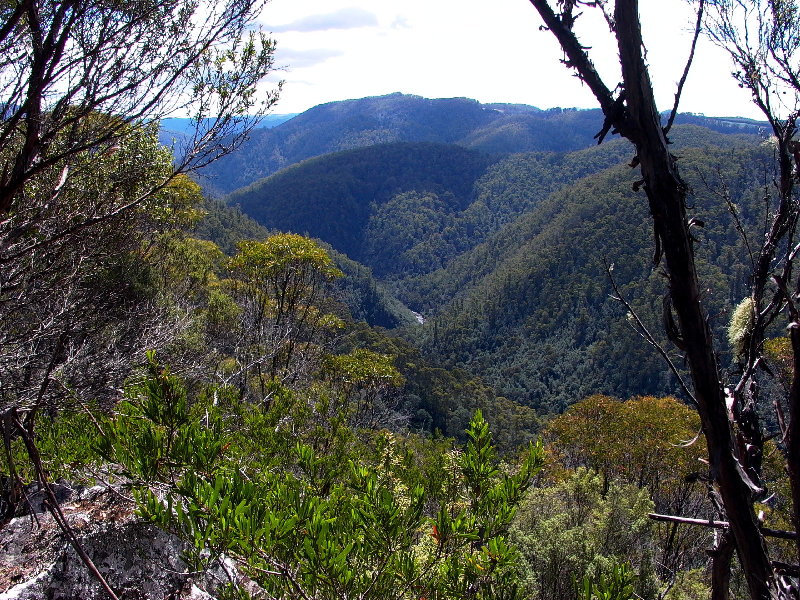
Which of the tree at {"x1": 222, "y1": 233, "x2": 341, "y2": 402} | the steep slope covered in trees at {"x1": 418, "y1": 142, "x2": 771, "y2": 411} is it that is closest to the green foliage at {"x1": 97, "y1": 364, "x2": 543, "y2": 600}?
the tree at {"x1": 222, "y1": 233, "x2": 341, "y2": 402}

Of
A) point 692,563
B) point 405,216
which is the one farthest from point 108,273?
point 405,216

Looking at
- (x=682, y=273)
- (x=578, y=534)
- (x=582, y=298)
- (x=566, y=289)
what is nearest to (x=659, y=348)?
(x=682, y=273)

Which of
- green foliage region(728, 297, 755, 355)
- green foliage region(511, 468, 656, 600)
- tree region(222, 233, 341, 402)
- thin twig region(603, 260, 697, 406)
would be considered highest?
thin twig region(603, 260, 697, 406)

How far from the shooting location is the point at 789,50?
3006mm

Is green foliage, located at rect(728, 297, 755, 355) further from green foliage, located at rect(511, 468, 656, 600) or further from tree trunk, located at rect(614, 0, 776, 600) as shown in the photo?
green foliage, located at rect(511, 468, 656, 600)

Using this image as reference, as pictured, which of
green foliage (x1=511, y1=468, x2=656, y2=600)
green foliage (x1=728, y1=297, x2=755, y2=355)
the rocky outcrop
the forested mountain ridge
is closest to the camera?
green foliage (x1=728, y1=297, x2=755, y2=355)

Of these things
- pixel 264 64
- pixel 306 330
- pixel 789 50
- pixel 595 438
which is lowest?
pixel 595 438

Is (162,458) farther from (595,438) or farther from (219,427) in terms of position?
(595,438)

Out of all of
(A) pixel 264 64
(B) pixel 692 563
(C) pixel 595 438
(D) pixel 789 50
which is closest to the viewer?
(D) pixel 789 50

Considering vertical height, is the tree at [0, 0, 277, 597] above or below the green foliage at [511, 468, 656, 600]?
above

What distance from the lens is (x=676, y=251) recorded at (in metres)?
1.01

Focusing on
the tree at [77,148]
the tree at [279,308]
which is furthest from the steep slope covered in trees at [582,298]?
the tree at [77,148]

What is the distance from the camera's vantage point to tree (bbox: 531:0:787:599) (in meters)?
1.00

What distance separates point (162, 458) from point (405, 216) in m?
193
